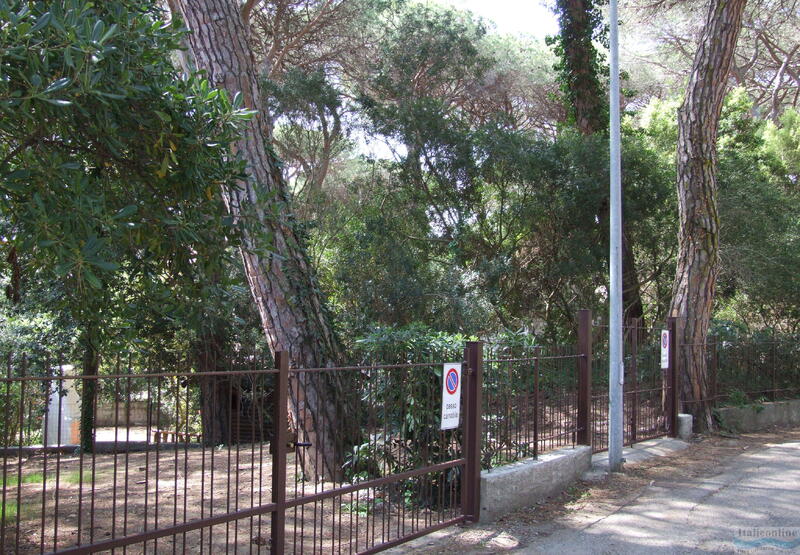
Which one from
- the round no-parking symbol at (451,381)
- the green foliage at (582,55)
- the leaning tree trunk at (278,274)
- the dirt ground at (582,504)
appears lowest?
the dirt ground at (582,504)

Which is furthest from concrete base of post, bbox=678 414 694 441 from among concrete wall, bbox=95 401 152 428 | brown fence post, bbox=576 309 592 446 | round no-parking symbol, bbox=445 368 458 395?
concrete wall, bbox=95 401 152 428

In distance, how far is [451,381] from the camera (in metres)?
6.76

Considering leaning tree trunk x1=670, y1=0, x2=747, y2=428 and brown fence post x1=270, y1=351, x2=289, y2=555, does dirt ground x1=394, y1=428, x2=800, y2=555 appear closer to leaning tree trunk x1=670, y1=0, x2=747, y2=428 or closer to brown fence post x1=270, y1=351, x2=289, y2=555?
brown fence post x1=270, y1=351, x2=289, y2=555

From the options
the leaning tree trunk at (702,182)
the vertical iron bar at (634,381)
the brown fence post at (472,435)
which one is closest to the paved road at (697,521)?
the brown fence post at (472,435)

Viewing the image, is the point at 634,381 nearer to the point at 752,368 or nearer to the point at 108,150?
the point at 752,368

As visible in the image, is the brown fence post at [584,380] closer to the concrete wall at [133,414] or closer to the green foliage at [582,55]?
the concrete wall at [133,414]

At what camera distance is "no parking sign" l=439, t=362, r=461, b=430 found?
262 inches

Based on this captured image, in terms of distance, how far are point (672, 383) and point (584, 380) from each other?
394 cm

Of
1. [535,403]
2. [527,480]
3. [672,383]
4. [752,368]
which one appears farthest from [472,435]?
[752,368]

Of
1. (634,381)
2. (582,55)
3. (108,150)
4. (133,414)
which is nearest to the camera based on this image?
(108,150)

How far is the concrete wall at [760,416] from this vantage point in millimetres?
14312

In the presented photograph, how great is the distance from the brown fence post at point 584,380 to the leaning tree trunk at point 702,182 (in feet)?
16.1

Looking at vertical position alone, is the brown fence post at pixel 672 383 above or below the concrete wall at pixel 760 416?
above

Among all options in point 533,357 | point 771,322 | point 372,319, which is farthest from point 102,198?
point 771,322
